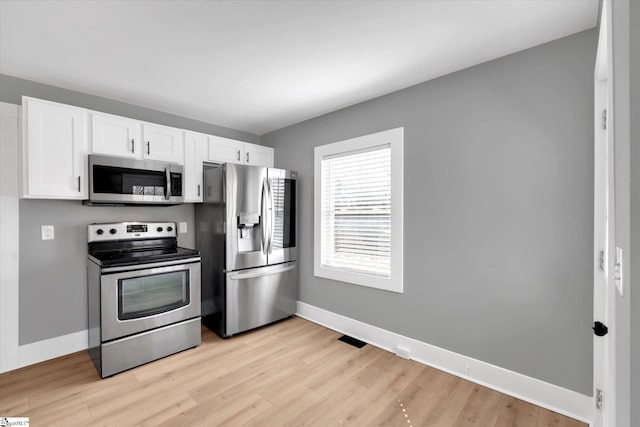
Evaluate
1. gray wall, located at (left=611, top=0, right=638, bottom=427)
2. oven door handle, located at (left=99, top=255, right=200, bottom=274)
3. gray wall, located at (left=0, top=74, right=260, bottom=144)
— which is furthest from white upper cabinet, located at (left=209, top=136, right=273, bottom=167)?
gray wall, located at (left=611, top=0, right=638, bottom=427)

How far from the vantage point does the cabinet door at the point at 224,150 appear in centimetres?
336

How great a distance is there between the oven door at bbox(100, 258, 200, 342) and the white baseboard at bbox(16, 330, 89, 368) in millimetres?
785

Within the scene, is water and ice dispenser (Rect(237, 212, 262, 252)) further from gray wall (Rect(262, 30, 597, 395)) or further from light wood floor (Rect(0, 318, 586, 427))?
gray wall (Rect(262, 30, 597, 395))

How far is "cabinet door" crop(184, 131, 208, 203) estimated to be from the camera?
314 centimetres

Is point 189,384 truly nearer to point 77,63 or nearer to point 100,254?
point 100,254

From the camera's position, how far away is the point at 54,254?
8.64 ft

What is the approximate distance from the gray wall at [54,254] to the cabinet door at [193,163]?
2.27 feet

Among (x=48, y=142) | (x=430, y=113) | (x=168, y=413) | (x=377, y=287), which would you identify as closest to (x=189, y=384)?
(x=168, y=413)

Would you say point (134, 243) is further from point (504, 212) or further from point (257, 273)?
point (504, 212)

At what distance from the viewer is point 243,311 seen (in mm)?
3092

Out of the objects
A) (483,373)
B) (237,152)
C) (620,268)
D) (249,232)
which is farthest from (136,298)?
(620,268)

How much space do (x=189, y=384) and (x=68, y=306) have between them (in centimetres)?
154

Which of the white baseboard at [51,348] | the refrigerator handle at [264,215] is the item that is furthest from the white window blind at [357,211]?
the white baseboard at [51,348]

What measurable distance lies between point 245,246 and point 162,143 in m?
1.40
